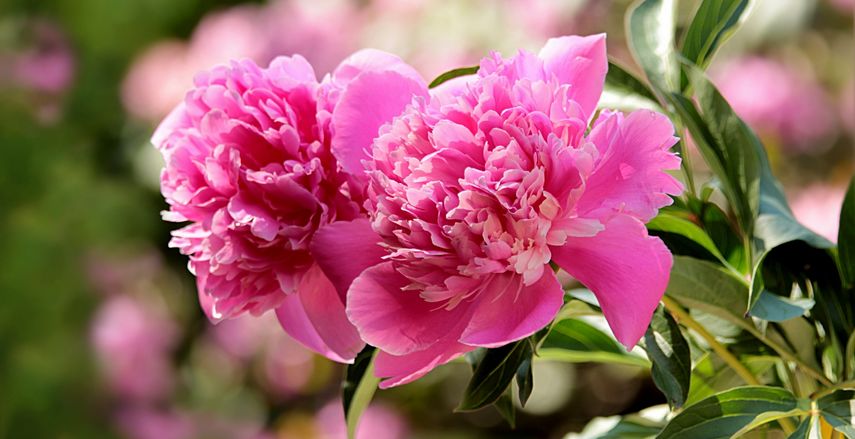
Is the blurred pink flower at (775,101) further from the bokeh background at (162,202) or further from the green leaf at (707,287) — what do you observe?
the green leaf at (707,287)

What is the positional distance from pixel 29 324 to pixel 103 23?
0.67 metres

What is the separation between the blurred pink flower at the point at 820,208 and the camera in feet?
4.21

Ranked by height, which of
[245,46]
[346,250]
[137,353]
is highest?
[346,250]

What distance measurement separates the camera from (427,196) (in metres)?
0.33

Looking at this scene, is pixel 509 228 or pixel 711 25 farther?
pixel 711 25

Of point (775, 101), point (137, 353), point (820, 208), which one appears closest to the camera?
point (820, 208)

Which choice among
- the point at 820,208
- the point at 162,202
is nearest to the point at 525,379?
the point at 820,208

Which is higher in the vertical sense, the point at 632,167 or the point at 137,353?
the point at 632,167

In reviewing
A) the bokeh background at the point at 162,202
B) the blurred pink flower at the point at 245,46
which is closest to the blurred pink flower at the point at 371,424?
the bokeh background at the point at 162,202

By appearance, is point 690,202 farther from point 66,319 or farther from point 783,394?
point 66,319

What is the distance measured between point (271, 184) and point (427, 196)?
0.23 feet

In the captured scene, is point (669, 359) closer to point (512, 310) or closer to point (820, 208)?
point (512, 310)

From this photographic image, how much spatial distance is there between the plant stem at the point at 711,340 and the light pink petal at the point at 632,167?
8cm

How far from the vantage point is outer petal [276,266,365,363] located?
392 mm
